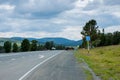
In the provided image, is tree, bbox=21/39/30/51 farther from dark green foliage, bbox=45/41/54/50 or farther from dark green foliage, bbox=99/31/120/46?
dark green foliage, bbox=45/41/54/50

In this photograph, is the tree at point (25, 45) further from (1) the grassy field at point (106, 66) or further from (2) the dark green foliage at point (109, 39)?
(1) the grassy field at point (106, 66)

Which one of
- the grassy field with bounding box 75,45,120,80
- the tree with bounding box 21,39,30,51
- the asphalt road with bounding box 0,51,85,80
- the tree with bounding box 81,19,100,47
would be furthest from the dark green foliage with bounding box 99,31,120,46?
the asphalt road with bounding box 0,51,85,80

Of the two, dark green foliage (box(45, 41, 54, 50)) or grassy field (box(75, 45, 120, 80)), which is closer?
grassy field (box(75, 45, 120, 80))

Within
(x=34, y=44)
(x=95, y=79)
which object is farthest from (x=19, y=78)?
(x=34, y=44)

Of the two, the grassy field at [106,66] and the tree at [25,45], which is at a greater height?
the tree at [25,45]

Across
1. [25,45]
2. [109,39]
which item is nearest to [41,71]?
[25,45]

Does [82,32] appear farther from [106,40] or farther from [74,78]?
[74,78]

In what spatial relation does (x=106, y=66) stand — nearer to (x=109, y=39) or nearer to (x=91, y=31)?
(x=91, y=31)

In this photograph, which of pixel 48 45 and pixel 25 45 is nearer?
pixel 25 45

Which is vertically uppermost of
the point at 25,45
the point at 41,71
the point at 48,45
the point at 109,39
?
the point at 109,39

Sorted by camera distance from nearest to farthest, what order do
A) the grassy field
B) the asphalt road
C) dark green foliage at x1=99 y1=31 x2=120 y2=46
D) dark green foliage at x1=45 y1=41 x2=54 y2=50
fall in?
the asphalt road, the grassy field, dark green foliage at x1=99 y1=31 x2=120 y2=46, dark green foliage at x1=45 y1=41 x2=54 y2=50

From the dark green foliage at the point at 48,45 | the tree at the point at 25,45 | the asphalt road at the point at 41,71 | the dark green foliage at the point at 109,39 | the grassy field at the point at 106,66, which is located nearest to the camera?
the asphalt road at the point at 41,71

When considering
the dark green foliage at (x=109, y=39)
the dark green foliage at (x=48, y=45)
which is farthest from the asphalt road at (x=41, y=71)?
the dark green foliage at (x=48, y=45)

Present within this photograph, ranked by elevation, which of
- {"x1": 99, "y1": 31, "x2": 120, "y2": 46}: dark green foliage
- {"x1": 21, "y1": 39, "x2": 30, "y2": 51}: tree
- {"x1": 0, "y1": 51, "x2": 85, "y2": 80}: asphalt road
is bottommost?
{"x1": 0, "y1": 51, "x2": 85, "y2": 80}: asphalt road
